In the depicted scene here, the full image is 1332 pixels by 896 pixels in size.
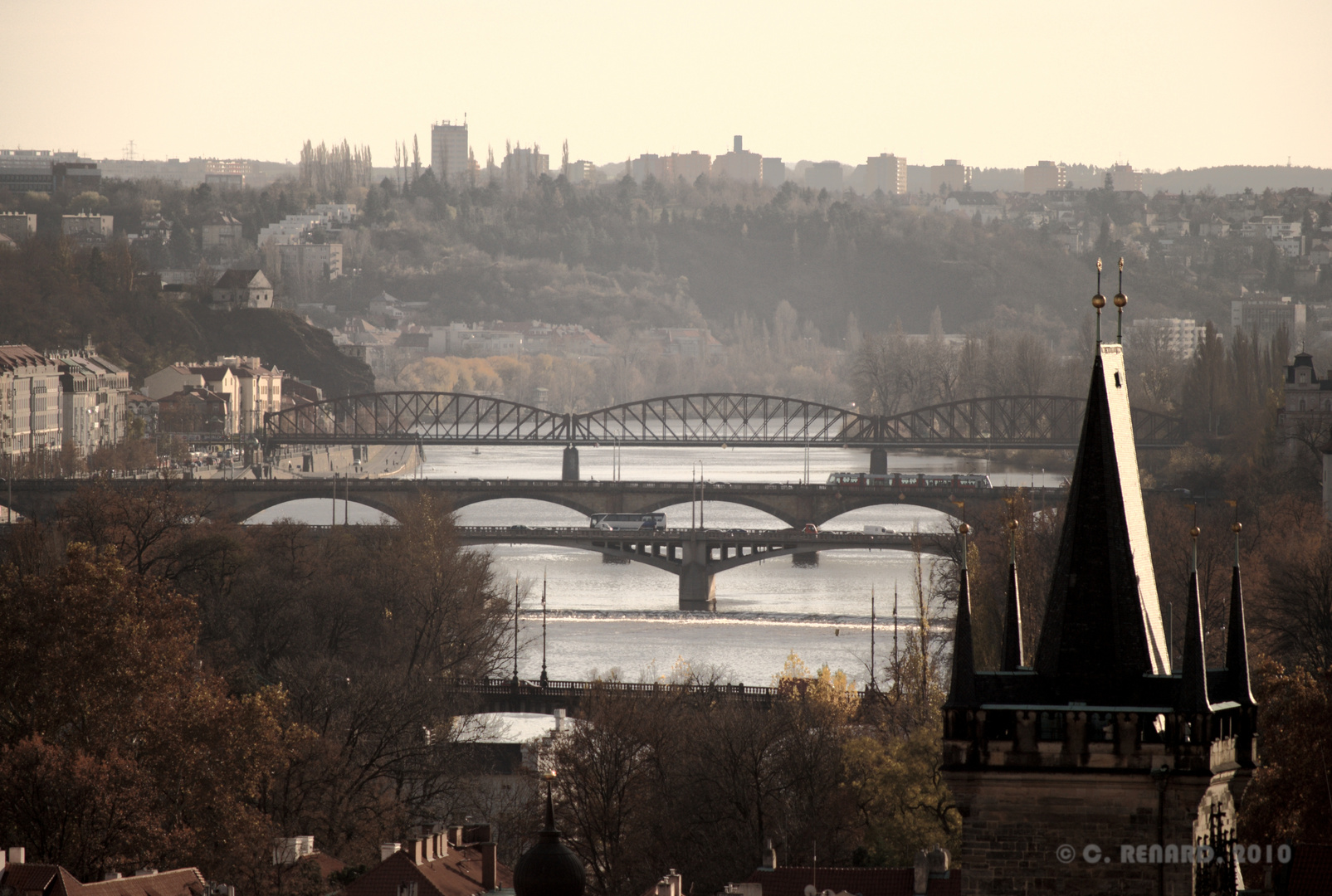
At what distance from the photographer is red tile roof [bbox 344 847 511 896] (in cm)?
2623

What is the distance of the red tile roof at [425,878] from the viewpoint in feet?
86.1

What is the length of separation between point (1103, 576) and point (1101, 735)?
3.21 feet

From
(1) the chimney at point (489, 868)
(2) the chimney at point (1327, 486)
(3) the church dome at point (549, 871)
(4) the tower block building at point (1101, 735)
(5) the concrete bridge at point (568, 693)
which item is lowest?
(5) the concrete bridge at point (568, 693)

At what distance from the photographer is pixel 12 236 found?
188250 millimetres

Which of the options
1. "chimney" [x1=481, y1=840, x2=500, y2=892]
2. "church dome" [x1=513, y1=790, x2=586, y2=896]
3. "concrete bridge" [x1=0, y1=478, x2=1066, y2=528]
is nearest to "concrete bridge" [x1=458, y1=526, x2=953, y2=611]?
"concrete bridge" [x1=0, y1=478, x2=1066, y2=528]

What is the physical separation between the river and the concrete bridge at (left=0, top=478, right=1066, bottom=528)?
61.2 inches

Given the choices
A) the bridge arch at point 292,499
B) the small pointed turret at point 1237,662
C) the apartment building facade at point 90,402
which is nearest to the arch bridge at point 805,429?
the apartment building facade at point 90,402

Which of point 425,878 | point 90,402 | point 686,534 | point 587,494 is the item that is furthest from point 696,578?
point 90,402

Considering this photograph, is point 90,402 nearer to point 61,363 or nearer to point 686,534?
point 61,363

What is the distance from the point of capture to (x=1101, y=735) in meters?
13.4

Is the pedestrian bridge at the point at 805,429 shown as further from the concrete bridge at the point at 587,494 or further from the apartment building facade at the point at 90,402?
the concrete bridge at the point at 587,494

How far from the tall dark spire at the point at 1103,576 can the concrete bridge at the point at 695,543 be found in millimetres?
61573

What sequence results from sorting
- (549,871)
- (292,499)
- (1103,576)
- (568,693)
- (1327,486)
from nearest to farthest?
(1103,576)
(549,871)
(568,693)
(1327,486)
(292,499)

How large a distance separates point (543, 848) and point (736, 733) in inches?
795
